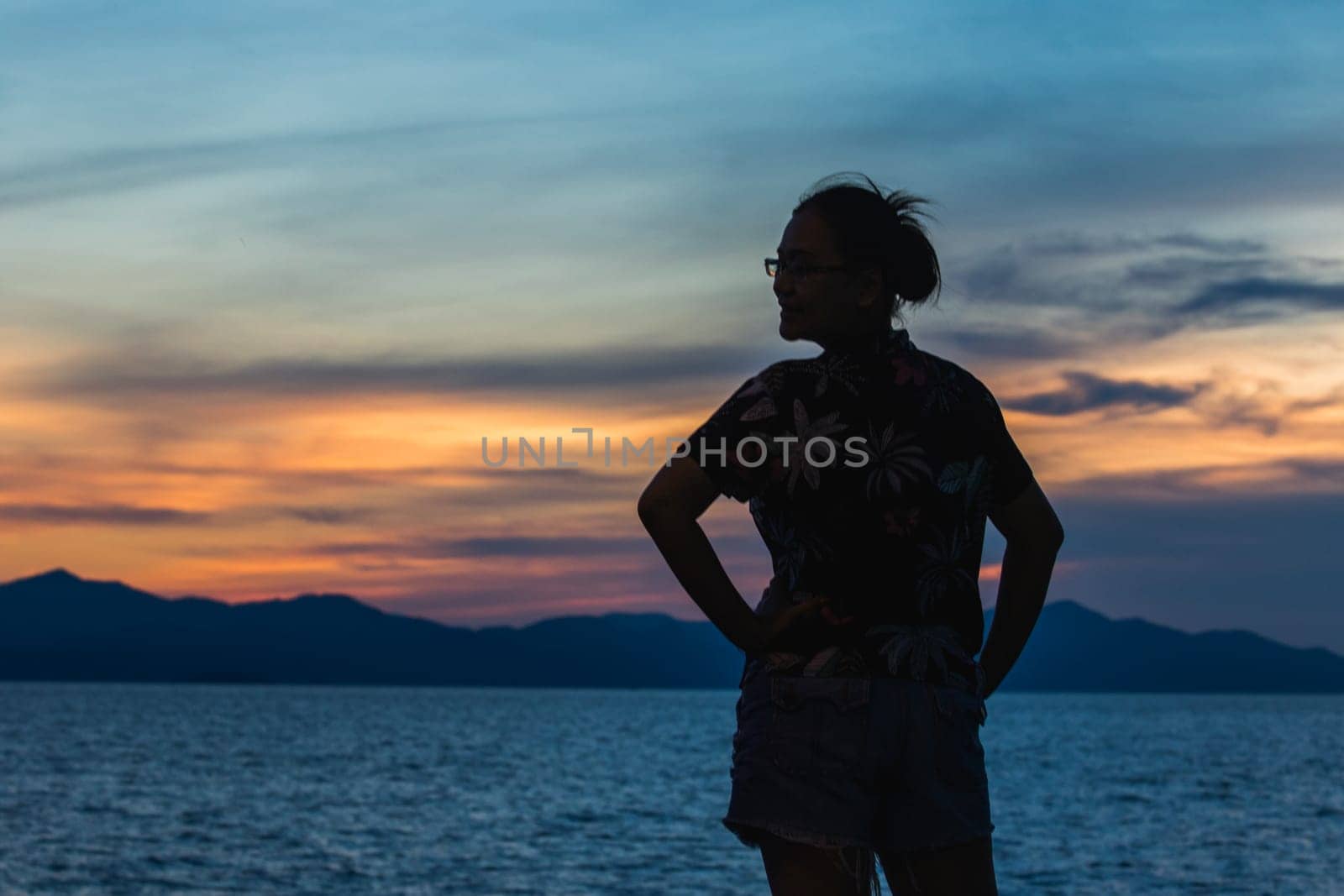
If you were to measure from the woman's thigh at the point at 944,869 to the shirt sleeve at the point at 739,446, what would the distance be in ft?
2.48

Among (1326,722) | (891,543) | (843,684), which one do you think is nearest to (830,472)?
(891,543)

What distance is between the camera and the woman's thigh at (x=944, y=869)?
2969 millimetres

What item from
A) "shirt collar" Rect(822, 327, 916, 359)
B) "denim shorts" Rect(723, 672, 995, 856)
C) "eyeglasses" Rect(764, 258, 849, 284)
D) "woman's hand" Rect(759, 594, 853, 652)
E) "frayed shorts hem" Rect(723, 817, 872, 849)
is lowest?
"frayed shorts hem" Rect(723, 817, 872, 849)

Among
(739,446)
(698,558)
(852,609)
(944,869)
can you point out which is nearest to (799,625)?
(852,609)

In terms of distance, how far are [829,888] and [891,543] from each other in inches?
25.2

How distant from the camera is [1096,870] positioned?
35406mm

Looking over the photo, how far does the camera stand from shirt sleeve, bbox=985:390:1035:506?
10.1ft

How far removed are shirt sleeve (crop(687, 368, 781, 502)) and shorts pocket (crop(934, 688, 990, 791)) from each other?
54 centimetres

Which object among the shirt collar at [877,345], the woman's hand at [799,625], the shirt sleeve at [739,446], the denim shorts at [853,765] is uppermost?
the shirt collar at [877,345]

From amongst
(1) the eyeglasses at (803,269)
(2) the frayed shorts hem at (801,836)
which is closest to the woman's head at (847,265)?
(1) the eyeglasses at (803,269)

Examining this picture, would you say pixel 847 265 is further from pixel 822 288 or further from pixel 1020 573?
pixel 1020 573

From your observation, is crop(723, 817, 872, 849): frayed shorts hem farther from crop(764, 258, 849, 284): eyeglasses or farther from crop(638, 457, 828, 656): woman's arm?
crop(764, 258, 849, 284): eyeglasses

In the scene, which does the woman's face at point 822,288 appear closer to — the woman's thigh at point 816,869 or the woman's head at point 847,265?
the woman's head at point 847,265

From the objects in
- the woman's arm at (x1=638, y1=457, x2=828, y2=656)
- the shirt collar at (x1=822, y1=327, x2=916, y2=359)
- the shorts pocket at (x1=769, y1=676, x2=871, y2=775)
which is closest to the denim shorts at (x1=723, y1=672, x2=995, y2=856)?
the shorts pocket at (x1=769, y1=676, x2=871, y2=775)
